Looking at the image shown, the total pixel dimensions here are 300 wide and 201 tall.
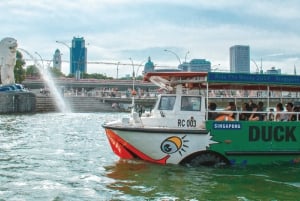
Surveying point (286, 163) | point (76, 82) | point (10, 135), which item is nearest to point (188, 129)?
point (286, 163)

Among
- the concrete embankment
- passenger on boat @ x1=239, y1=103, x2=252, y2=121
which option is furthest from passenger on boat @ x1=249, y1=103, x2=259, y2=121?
the concrete embankment

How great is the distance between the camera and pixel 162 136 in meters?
12.5

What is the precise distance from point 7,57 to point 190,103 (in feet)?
149

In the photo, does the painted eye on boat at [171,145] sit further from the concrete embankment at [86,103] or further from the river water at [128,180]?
the concrete embankment at [86,103]

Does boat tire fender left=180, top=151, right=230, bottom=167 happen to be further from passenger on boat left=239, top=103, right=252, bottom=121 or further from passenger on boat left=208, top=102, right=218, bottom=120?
passenger on boat left=239, top=103, right=252, bottom=121

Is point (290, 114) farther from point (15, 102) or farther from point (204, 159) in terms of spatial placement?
point (15, 102)

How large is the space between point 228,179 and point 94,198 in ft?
12.4

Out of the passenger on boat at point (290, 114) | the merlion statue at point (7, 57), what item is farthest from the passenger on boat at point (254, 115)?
the merlion statue at point (7, 57)

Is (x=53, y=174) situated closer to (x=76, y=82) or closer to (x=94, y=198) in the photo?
(x=94, y=198)

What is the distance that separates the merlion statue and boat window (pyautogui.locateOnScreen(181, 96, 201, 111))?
45413 millimetres

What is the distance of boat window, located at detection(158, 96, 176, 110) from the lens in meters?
13.2

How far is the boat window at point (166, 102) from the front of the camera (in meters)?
13.2

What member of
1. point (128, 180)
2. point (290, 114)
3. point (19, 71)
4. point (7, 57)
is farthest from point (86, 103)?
point (128, 180)

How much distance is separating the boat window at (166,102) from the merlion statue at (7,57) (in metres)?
44.8
